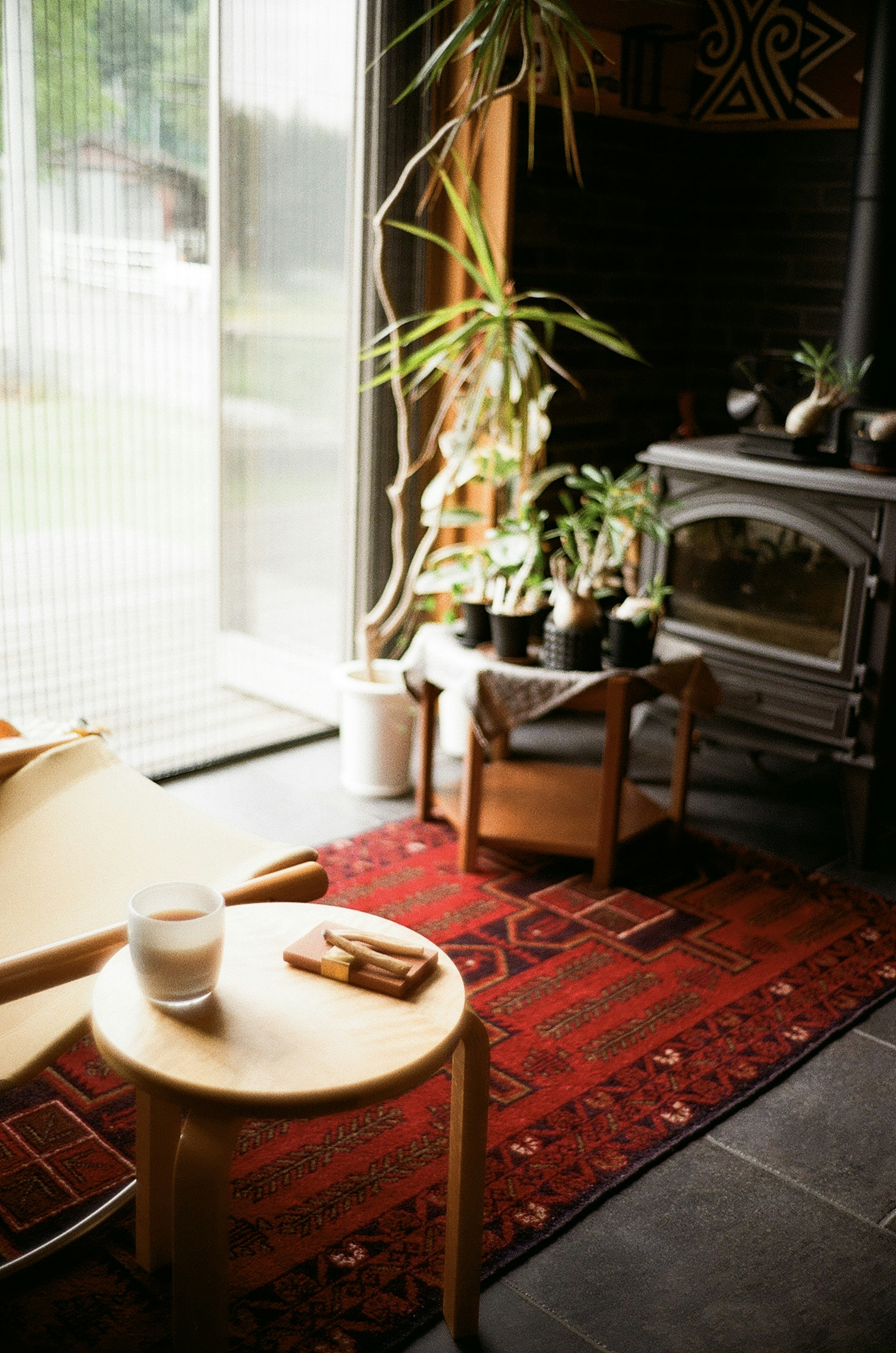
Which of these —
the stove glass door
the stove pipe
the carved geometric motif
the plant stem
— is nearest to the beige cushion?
the plant stem

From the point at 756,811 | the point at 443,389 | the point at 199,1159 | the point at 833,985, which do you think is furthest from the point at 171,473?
the point at 199,1159

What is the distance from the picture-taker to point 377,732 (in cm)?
345

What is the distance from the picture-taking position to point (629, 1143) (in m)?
2.13

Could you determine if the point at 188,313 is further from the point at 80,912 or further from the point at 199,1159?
the point at 199,1159

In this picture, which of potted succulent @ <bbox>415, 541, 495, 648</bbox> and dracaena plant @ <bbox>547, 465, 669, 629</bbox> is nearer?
dracaena plant @ <bbox>547, 465, 669, 629</bbox>

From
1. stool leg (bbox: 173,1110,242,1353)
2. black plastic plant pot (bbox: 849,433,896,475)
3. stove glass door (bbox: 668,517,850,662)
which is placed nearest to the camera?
stool leg (bbox: 173,1110,242,1353)

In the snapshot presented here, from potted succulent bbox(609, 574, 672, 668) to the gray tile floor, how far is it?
0.90 meters

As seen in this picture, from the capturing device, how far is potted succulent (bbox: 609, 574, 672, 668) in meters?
2.97

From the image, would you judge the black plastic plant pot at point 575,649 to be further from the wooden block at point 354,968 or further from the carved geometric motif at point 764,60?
the carved geometric motif at point 764,60

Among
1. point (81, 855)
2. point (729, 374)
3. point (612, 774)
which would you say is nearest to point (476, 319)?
point (612, 774)

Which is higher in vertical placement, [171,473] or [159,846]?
[171,473]

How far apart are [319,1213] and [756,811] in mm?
1907

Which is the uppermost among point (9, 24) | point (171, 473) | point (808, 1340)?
point (9, 24)

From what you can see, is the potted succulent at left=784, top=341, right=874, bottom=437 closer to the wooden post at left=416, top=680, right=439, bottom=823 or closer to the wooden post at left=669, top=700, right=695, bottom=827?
the wooden post at left=669, top=700, right=695, bottom=827
